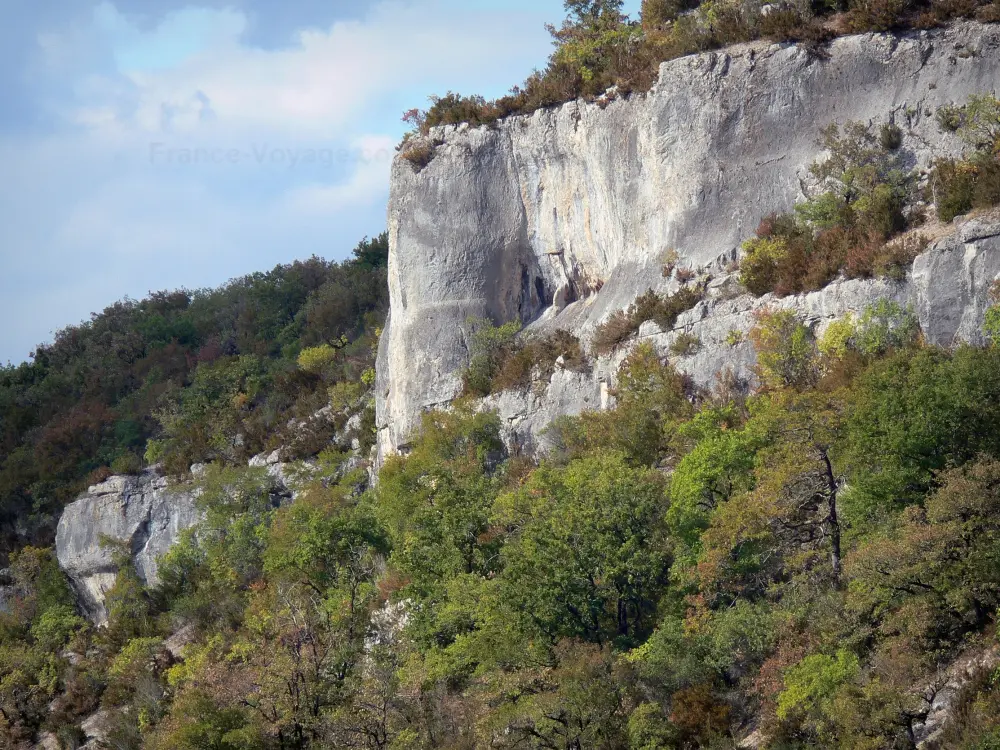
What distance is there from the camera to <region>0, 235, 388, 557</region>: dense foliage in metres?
54.8

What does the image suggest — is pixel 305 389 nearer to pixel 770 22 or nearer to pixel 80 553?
pixel 80 553

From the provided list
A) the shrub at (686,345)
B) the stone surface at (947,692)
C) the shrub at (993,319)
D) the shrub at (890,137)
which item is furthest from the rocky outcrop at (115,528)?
the stone surface at (947,692)

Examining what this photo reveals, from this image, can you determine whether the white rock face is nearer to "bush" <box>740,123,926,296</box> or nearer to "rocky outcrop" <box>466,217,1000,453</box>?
"rocky outcrop" <box>466,217,1000,453</box>

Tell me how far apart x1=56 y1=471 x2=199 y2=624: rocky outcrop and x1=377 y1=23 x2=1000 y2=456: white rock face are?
13165mm

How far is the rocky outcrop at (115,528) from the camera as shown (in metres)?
50.8

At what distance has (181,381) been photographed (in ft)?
216

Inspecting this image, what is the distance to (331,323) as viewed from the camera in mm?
62906

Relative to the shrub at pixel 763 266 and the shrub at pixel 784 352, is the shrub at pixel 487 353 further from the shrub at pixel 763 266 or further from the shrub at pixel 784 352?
the shrub at pixel 784 352

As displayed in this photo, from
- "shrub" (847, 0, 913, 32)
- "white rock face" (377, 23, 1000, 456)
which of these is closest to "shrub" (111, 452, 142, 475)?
"white rock face" (377, 23, 1000, 456)

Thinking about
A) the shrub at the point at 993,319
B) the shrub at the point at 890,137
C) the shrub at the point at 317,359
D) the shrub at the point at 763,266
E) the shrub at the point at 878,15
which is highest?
the shrub at the point at 878,15

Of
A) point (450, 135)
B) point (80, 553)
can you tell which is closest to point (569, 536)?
point (450, 135)

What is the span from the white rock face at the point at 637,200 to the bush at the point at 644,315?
0.49 metres

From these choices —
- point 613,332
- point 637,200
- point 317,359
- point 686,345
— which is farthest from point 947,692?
point 317,359

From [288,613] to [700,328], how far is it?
13491 millimetres
